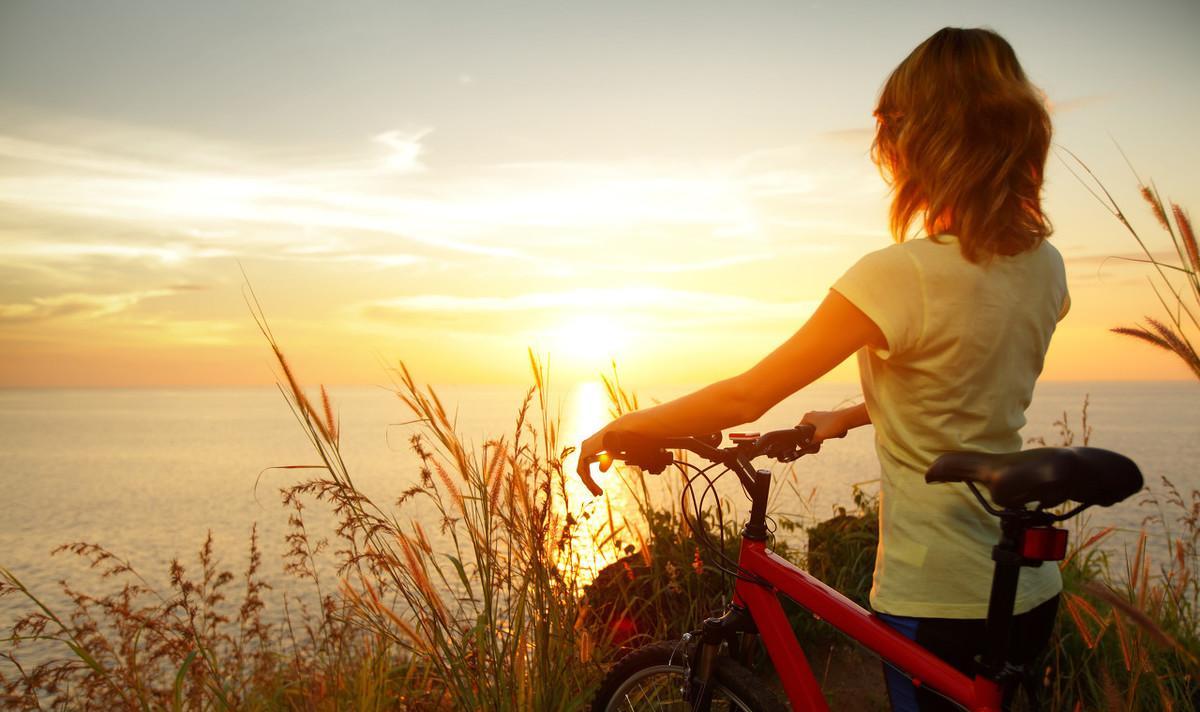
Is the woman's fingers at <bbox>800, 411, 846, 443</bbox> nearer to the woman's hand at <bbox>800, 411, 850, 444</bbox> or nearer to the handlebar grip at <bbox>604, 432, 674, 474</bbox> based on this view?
the woman's hand at <bbox>800, 411, 850, 444</bbox>

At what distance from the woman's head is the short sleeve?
16 cm

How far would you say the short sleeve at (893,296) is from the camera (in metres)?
1.63

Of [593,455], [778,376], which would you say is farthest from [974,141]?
[593,455]

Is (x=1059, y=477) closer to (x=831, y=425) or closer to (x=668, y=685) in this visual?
(x=831, y=425)

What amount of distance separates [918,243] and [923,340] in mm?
209

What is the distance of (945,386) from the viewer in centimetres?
168

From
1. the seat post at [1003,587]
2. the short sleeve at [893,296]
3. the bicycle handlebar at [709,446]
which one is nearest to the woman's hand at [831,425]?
the bicycle handlebar at [709,446]

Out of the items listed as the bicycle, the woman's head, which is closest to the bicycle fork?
the bicycle

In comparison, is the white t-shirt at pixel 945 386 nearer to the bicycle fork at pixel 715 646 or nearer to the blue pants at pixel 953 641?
the blue pants at pixel 953 641

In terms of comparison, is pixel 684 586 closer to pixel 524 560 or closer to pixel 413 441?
pixel 524 560

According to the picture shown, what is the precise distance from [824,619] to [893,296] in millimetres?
784

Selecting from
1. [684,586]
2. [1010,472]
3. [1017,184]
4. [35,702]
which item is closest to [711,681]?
[1010,472]

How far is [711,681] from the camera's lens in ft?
7.30

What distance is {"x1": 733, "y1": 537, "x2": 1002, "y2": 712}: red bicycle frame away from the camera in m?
1.65
